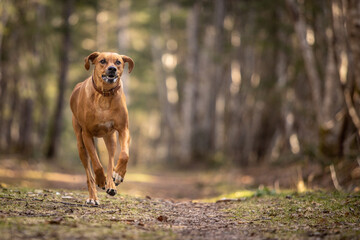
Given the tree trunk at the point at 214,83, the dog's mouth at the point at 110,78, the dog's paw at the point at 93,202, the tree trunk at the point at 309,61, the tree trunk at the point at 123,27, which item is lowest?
the dog's paw at the point at 93,202

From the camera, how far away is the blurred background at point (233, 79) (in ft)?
35.4

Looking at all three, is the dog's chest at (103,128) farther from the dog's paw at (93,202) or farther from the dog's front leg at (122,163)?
the dog's paw at (93,202)

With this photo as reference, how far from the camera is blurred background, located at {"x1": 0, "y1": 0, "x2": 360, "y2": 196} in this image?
424 inches

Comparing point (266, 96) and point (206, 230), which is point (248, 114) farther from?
point (206, 230)

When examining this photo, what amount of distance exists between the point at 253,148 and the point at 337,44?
14490mm

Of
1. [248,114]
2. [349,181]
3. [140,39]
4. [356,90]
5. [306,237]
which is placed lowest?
[306,237]

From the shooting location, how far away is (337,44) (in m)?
10.7

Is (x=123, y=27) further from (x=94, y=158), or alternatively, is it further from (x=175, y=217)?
(x=175, y=217)

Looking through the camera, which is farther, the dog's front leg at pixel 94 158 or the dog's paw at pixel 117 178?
the dog's front leg at pixel 94 158

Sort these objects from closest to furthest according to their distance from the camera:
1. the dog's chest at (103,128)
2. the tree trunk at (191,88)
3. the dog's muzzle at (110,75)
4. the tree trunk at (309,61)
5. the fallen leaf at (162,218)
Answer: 1. the fallen leaf at (162,218)
2. the dog's muzzle at (110,75)
3. the dog's chest at (103,128)
4. the tree trunk at (309,61)
5. the tree trunk at (191,88)

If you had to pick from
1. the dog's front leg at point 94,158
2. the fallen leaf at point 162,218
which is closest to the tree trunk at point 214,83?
the dog's front leg at point 94,158

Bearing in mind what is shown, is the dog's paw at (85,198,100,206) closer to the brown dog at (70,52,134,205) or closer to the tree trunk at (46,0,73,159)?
the brown dog at (70,52,134,205)

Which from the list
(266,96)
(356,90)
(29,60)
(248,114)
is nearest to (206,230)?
(356,90)

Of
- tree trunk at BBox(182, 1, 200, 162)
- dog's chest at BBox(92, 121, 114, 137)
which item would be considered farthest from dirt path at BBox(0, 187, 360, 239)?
tree trunk at BBox(182, 1, 200, 162)
